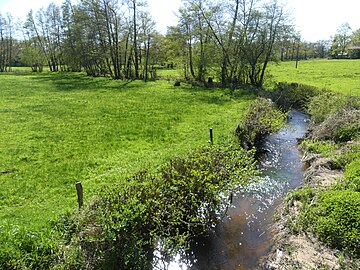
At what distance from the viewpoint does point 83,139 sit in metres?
13.5

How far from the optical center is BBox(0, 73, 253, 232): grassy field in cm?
836

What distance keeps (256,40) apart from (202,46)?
7354 millimetres

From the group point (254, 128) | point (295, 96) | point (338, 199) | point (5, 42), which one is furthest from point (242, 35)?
point (5, 42)

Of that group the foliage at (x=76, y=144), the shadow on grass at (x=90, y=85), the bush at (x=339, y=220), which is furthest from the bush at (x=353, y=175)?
the shadow on grass at (x=90, y=85)

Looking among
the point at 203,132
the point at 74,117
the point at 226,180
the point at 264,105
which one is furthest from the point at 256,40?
the point at 226,180

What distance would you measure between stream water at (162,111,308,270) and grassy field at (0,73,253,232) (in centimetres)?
309

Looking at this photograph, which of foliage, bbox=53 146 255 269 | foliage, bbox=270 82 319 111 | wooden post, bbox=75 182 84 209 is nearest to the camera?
foliage, bbox=53 146 255 269

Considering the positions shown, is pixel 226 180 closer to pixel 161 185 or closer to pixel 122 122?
pixel 161 185

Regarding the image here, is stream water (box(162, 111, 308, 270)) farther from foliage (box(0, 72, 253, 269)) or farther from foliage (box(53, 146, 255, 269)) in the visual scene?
foliage (box(0, 72, 253, 269))

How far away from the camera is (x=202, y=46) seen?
3256 centimetres

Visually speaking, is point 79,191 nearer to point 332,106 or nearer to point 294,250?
point 294,250

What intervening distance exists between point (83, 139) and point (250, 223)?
956 centimetres

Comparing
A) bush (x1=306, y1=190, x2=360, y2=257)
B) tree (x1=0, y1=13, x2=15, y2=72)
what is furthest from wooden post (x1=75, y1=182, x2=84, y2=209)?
tree (x1=0, y1=13, x2=15, y2=72)

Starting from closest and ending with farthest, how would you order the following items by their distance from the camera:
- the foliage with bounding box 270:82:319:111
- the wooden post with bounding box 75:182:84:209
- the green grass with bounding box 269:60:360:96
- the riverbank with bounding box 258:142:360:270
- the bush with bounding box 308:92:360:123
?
the riverbank with bounding box 258:142:360:270 < the wooden post with bounding box 75:182:84:209 < the bush with bounding box 308:92:360:123 < the foliage with bounding box 270:82:319:111 < the green grass with bounding box 269:60:360:96
